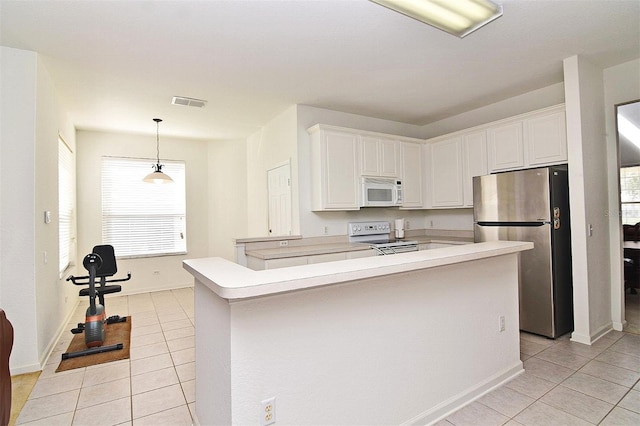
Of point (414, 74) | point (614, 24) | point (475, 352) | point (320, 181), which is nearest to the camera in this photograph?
point (475, 352)

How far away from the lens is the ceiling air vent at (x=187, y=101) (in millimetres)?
3814

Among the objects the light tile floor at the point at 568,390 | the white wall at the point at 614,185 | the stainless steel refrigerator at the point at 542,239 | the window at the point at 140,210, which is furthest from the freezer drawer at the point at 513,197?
the window at the point at 140,210

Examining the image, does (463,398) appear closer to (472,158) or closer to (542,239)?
(542,239)

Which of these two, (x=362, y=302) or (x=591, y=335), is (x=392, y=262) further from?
(x=591, y=335)

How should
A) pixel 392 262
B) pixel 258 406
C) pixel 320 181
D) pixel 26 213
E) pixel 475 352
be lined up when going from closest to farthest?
1. pixel 258 406
2. pixel 392 262
3. pixel 475 352
4. pixel 26 213
5. pixel 320 181

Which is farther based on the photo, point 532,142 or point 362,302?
point 532,142

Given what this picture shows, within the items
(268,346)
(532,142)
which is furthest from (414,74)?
(268,346)

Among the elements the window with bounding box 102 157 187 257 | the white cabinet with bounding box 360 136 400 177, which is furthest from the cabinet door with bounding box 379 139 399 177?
the window with bounding box 102 157 187 257

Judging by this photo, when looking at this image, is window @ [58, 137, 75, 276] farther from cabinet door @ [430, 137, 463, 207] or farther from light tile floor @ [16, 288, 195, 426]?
cabinet door @ [430, 137, 463, 207]

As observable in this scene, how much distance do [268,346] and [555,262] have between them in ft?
10.0

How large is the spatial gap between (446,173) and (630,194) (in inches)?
74.5

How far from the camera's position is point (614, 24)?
8.34 feet

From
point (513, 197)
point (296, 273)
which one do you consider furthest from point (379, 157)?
point (296, 273)

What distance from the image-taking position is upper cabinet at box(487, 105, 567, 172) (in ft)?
10.9
